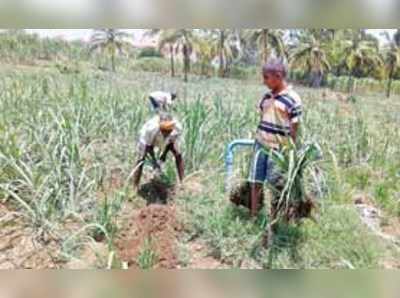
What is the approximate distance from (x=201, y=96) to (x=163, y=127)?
9.0 inches

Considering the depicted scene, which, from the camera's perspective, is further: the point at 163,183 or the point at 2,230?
the point at 163,183

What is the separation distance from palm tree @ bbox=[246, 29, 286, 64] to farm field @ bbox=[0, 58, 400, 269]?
164mm

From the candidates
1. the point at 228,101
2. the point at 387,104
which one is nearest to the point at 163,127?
the point at 228,101

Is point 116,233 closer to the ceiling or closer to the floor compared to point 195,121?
closer to the floor

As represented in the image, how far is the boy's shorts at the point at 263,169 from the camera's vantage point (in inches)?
80.0

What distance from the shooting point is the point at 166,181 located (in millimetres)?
2184

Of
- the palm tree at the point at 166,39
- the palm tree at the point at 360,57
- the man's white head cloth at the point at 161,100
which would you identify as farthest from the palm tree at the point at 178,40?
the palm tree at the point at 360,57

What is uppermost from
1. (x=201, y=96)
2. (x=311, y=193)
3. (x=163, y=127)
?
(x=201, y=96)

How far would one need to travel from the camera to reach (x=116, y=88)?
2.20m

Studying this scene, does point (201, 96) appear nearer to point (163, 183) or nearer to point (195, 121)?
point (195, 121)

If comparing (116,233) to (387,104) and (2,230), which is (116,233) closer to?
(2,230)

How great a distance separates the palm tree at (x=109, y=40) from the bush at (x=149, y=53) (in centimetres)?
8
